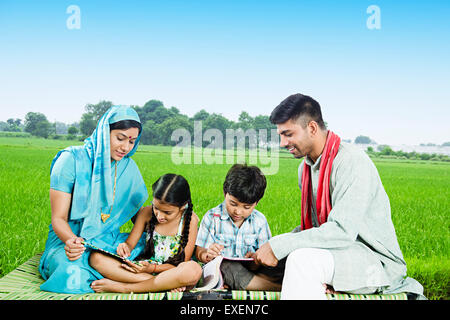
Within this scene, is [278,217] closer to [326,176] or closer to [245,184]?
[245,184]

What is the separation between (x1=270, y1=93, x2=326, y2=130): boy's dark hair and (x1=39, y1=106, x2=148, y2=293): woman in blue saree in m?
1.12

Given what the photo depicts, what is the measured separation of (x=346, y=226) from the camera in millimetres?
2701

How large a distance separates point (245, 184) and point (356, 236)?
2.94 feet

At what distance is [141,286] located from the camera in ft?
9.83

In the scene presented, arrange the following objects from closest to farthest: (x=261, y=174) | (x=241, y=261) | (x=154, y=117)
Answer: (x=241, y=261), (x=261, y=174), (x=154, y=117)

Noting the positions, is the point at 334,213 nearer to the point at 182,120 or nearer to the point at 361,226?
the point at 361,226

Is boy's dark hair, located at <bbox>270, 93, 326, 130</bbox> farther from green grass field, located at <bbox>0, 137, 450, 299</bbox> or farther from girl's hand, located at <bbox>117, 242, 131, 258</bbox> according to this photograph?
green grass field, located at <bbox>0, 137, 450, 299</bbox>

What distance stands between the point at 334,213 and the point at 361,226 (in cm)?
24

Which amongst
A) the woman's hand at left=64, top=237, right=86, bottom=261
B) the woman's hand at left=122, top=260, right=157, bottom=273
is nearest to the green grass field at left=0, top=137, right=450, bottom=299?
the woman's hand at left=64, top=237, right=86, bottom=261

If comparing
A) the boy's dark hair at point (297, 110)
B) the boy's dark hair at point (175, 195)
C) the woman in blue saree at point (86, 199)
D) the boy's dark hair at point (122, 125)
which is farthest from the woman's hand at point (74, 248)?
the boy's dark hair at point (297, 110)

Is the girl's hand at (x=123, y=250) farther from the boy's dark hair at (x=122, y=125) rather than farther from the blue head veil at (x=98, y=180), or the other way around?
the boy's dark hair at (x=122, y=125)

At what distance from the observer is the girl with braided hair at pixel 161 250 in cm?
298

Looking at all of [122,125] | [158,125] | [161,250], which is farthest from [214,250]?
[158,125]
